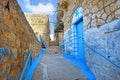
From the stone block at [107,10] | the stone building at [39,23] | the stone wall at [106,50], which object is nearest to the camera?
the stone wall at [106,50]

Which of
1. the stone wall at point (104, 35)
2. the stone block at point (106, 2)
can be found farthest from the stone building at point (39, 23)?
the stone block at point (106, 2)

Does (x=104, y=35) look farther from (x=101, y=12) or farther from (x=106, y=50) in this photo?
(x=101, y=12)

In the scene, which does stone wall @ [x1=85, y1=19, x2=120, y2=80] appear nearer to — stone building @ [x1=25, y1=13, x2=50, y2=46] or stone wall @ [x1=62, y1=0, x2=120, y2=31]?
stone wall @ [x1=62, y1=0, x2=120, y2=31]

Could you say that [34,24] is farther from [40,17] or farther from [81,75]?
[81,75]

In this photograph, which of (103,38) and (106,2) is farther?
(103,38)

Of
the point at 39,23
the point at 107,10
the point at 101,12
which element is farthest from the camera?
the point at 39,23

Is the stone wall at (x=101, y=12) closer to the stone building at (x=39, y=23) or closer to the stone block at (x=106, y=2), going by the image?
the stone block at (x=106, y=2)

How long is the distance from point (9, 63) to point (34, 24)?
11.3 meters

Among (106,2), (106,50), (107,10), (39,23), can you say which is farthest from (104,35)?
(39,23)

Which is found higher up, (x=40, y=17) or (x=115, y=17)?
(x=40, y=17)

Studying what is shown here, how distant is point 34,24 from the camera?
12.8 metres

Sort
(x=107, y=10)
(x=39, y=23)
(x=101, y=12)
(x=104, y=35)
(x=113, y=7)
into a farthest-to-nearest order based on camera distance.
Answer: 1. (x=39, y=23)
2. (x=101, y=12)
3. (x=104, y=35)
4. (x=107, y=10)
5. (x=113, y=7)

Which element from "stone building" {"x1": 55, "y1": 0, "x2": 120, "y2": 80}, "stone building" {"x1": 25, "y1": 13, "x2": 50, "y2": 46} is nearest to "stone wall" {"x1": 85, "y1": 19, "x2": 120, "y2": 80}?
"stone building" {"x1": 55, "y1": 0, "x2": 120, "y2": 80}

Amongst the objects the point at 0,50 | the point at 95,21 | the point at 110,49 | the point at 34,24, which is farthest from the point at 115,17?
the point at 34,24
